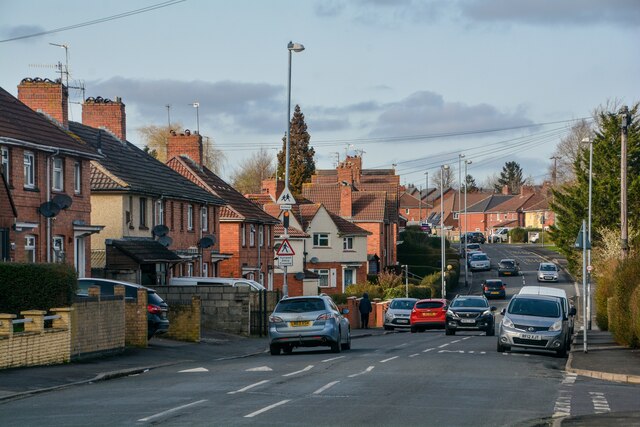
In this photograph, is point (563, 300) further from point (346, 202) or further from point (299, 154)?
point (299, 154)

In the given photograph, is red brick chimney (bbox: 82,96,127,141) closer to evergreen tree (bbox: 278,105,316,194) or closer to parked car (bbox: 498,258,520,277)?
parked car (bbox: 498,258,520,277)

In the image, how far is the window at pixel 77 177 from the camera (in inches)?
1556

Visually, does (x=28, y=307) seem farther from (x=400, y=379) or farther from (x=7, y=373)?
(x=400, y=379)

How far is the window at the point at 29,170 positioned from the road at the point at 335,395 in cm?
1207

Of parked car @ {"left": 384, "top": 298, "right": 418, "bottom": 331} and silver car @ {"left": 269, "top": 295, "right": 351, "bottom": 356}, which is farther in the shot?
parked car @ {"left": 384, "top": 298, "right": 418, "bottom": 331}

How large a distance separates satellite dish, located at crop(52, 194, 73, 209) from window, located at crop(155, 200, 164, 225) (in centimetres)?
1077

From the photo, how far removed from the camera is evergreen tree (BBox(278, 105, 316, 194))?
393 ft

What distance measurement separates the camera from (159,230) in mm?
Answer: 45969

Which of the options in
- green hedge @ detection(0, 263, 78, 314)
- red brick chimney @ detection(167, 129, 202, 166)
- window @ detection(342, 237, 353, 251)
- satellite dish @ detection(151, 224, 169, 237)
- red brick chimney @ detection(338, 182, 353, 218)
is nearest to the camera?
green hedge @ detection(0, 263, 78, 314)

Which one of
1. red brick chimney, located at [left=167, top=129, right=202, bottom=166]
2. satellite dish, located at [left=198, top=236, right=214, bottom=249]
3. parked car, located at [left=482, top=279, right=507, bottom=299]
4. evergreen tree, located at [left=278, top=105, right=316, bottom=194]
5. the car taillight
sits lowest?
parked car, located at [left=482, top=279, right=507, bottom=299]

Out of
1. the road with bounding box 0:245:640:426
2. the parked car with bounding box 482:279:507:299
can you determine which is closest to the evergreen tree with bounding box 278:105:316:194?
the parked car with bounding box 482:279:507:299

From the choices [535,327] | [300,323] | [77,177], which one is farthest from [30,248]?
[535,327]

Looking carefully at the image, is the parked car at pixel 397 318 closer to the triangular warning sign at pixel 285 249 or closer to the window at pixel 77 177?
the window at pixel 77 177

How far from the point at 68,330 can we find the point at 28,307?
982 mm
